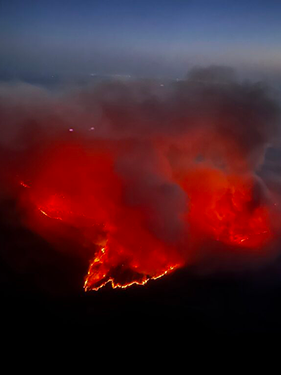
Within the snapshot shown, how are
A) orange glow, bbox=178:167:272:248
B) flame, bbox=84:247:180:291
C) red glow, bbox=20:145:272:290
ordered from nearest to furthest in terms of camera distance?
flame, bbox=84:247:180:291
red glow, bbox=20:145:272:290
orange glow, bbox=178:167:272:248

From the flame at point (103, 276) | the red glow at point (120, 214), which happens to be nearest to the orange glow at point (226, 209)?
the red glow at point (120, 214)

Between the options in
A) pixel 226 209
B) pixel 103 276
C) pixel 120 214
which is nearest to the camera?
pixel 103 276

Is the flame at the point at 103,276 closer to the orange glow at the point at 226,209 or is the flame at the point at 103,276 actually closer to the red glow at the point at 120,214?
the red glow at the point at 120,214

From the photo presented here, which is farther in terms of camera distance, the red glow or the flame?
the red glow

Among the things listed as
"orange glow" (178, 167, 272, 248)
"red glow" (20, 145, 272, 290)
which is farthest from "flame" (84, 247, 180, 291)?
"orange glow" (178, 167, 272, 248)

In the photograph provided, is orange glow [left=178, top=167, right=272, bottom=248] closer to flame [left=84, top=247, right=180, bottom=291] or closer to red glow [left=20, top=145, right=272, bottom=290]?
red glow [left=20, top=145, right=272, bottom=290]

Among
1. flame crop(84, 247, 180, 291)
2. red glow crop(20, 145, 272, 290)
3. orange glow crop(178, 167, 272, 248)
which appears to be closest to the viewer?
flame crop(84, 247, 180, 291)

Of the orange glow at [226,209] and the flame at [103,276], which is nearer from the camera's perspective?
the flame at [103,276]

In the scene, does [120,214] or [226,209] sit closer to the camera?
[120,214]

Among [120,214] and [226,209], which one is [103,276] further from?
[226,209]

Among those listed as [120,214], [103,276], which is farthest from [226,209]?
[103,276]

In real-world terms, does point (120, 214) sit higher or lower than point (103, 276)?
higher

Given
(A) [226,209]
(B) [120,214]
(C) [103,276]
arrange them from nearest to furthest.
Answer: (C) [103,276]
(B) [120,214]
(A) [226,209]

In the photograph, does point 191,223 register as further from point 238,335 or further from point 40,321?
point 40,321
